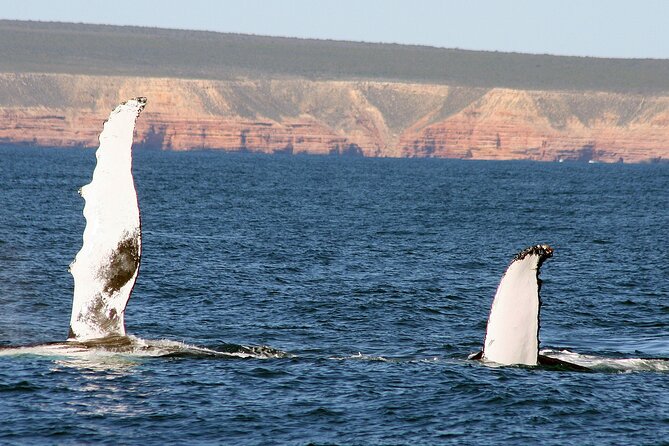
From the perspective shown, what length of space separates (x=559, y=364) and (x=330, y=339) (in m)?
6.77

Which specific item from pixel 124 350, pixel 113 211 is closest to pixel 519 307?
pixel 113 211

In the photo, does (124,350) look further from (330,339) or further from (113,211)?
(330,339)

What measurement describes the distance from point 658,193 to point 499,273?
296ft

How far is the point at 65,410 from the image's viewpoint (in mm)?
21484

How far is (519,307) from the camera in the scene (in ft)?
62.6

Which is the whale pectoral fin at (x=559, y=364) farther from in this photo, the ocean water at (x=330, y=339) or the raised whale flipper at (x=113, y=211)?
the raised whale flipper at (x=113, y=211)

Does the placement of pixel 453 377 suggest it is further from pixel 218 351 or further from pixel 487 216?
pixel 487 216

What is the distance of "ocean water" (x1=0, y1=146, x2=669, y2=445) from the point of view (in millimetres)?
21312

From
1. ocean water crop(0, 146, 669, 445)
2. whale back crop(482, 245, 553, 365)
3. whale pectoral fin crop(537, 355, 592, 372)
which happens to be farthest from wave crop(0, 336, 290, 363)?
whale back crop(482, 245, 553, 365)

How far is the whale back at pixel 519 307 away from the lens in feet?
61.1

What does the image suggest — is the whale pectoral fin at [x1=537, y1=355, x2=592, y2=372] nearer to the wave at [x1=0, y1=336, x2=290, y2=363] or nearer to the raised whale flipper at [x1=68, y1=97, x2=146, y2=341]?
the wave at [x1=0, y1=336, x2=290, y2=363]

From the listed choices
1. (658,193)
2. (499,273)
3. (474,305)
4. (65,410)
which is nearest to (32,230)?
(499,273)

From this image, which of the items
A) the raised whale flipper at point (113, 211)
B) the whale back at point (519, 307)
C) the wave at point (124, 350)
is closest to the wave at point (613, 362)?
the whale back at point (519, 307)

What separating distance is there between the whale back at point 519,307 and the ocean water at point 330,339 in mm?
1669
